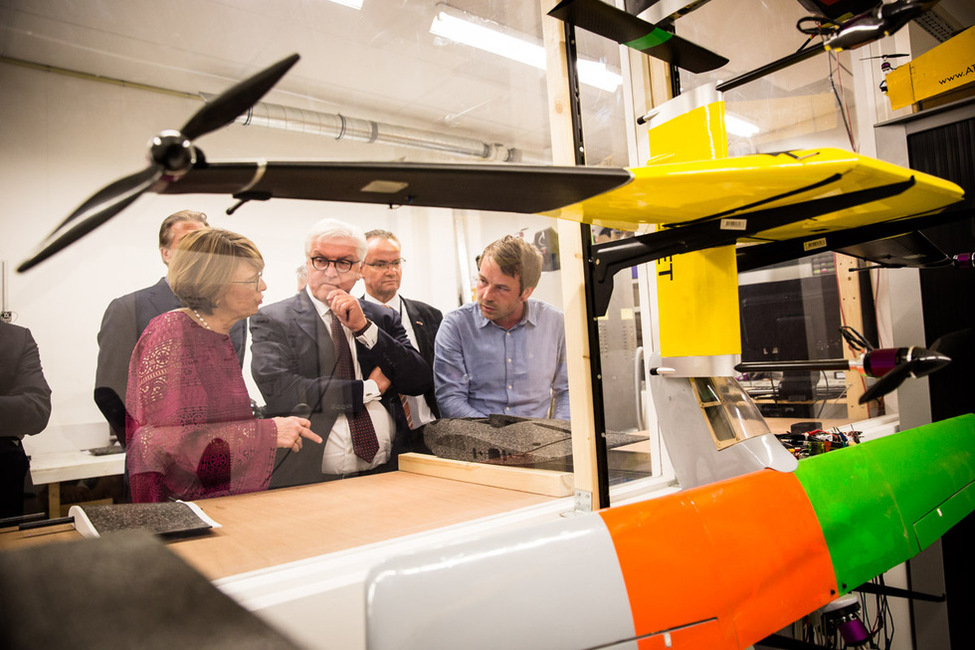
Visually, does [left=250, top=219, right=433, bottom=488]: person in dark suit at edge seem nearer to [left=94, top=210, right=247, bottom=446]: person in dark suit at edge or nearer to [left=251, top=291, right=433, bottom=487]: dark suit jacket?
[left=251, top=291, right=433, bottom=487]: dark suit jacket

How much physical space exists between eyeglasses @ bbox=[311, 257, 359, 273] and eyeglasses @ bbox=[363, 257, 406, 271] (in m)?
0.06

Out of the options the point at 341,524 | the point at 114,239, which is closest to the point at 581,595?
the point at 341,524

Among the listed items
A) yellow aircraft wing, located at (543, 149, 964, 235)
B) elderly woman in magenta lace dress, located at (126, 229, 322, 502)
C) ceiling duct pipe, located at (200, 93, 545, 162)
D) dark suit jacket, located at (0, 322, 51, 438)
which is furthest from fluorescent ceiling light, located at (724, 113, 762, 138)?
dark suit jacket, located at (0, 322, 51, 438)

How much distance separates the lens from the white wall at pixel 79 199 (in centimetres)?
110

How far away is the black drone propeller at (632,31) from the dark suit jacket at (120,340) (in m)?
1.39

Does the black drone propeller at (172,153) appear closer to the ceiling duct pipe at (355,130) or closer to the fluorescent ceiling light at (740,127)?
the ceiling duct pipe at (355,130)

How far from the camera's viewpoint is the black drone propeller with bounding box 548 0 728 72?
1.65m

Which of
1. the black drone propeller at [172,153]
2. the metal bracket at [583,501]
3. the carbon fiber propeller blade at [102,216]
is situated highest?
the black drone propeller at [172,153]

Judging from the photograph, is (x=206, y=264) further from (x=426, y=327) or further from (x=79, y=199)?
(x=426, y=327)

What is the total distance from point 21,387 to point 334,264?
2.52 ft

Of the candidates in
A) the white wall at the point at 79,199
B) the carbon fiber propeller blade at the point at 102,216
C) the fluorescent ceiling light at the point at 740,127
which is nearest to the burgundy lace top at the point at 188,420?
the white wall at the point at 79,199

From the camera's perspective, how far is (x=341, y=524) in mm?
1429

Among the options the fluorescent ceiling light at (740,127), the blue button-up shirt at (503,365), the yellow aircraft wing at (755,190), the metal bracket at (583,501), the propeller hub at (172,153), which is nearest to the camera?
the propeller hub at (172,153)

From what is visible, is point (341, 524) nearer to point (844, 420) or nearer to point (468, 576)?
point (468, 576)
